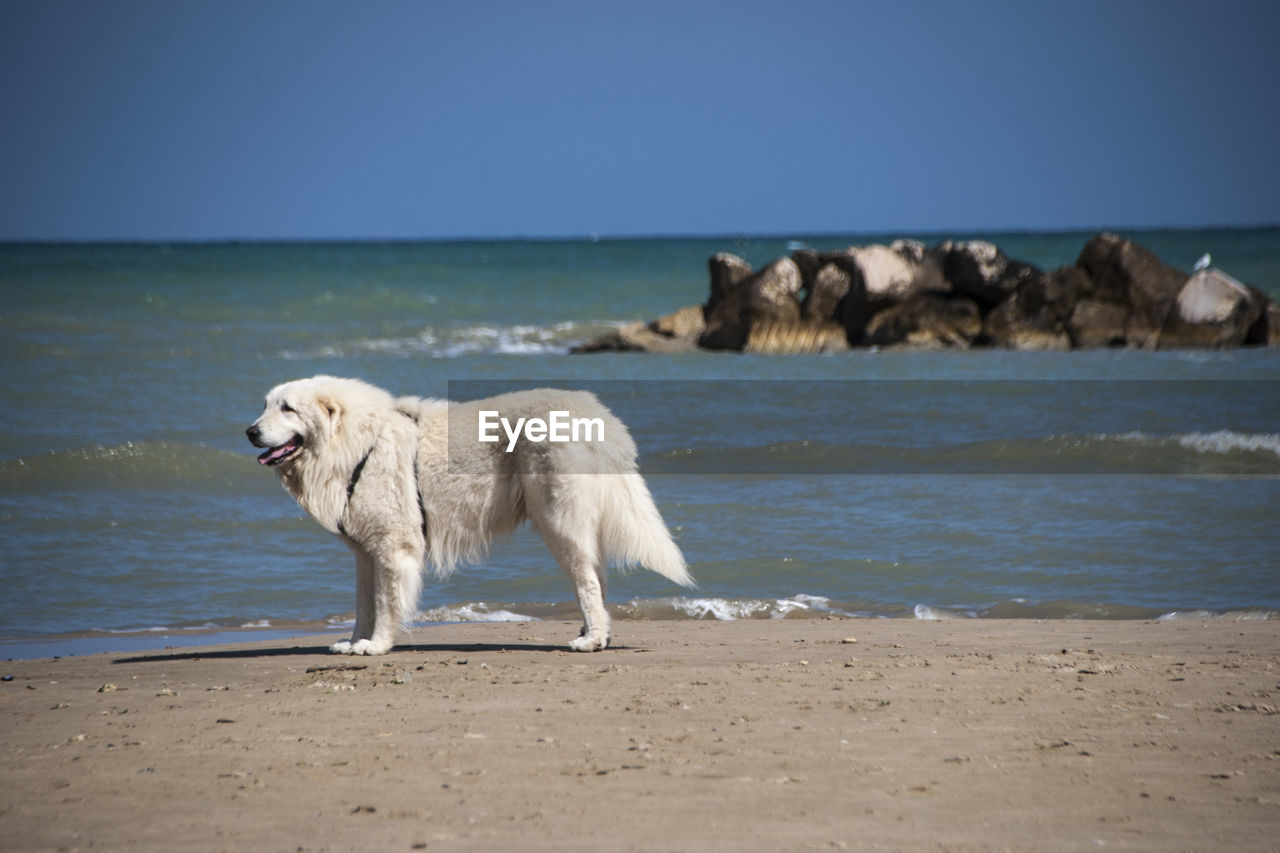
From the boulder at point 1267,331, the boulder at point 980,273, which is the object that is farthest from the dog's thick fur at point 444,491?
the boulder at point 1267,331

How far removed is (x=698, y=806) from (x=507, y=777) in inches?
29.6

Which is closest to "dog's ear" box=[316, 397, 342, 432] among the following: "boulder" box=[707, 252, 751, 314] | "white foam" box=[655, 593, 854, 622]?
"white foam" box=[655, 593, 854, 622]

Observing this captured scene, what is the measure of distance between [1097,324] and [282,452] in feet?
74.7

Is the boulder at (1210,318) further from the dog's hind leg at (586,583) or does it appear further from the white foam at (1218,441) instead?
the dog's hind leg at (586,583)

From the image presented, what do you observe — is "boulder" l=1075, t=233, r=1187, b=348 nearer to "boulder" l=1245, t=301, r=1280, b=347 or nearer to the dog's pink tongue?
"boulder" l=1245, t=301, r=1280, b=347

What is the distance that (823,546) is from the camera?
982cm

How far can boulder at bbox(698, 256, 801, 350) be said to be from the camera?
2734 centimetres

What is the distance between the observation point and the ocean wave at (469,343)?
28.2 metres

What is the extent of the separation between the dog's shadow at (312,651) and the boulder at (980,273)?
21985 millimetres

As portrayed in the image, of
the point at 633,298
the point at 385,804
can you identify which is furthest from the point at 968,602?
the point at 633,298

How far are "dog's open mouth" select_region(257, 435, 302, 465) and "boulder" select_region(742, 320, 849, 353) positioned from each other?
20799 millimetres

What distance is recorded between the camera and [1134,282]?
26.6m

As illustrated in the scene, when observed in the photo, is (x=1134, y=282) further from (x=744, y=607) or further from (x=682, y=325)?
(x=744, y=607)

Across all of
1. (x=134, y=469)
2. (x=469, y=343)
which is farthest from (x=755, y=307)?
(x=134, y=469)
